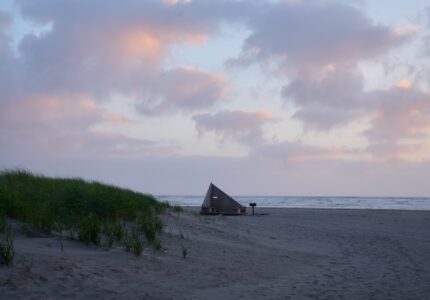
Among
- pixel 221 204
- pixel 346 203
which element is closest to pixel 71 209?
pixel 221 204

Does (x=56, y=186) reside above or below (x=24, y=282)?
above

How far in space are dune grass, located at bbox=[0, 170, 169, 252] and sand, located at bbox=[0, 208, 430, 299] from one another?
41cm

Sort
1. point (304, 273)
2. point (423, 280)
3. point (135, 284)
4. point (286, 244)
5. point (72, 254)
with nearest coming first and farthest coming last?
point (135, 284) → point (72, 254) → point (423, 280) → point (304, 273) → point (286, 244)

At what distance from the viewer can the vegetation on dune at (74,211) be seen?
30.4 feet

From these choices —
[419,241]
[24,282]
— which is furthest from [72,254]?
[419,241]

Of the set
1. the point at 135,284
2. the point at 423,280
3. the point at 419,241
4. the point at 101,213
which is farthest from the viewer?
the point at 419,241

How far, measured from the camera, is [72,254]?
7801 mm

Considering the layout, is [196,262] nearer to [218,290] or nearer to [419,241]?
[218,290]

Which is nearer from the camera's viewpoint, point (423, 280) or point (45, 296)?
point (45, 296)

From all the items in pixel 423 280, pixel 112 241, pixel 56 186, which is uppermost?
pixel 56 186

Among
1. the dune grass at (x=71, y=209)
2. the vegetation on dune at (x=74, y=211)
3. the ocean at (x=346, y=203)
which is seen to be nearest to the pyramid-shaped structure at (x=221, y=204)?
the dune grass at (x=71, y=209)

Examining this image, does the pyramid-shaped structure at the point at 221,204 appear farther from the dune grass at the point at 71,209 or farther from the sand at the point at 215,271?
the sand at the point at 215,271

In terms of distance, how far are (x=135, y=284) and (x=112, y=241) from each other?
7.11ft

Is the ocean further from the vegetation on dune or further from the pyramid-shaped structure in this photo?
the vegetation on dune
